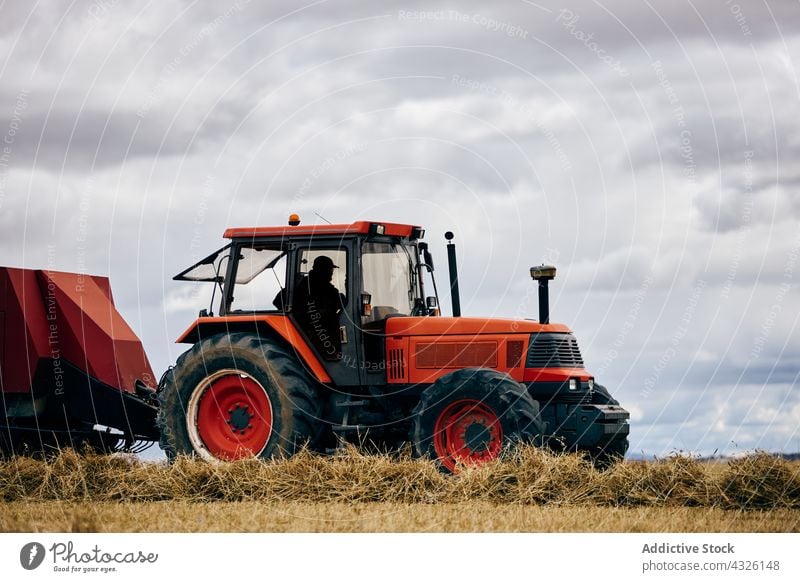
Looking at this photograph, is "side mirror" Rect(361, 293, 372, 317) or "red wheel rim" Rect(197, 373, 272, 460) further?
"red wheel rim" Rect(197, 373, 272, 460)

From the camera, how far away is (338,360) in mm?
12289

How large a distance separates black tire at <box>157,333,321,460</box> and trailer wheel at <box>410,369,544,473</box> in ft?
4.13

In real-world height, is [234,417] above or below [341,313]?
below

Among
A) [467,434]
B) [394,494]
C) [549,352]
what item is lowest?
[394,494]

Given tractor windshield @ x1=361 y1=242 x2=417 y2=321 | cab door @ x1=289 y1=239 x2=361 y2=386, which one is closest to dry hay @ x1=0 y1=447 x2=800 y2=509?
cab door @ x1=289 y1=239 x2=361 y2=386

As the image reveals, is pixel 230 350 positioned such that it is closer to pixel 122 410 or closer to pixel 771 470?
pixel 122 410

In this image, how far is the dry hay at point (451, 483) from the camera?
10.9m

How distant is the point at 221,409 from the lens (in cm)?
1252

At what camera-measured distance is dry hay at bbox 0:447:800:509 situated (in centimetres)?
1092

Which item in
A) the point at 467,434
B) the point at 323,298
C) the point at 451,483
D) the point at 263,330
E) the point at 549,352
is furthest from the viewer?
the point at 263,330

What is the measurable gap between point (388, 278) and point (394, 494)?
2.65m

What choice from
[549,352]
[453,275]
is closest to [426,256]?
[453,275]

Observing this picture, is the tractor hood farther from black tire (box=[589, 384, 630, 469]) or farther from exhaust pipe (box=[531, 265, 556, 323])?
black tire (box=[589, 384, 630, 469])

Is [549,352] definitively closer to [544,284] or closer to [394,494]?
[544,284]
